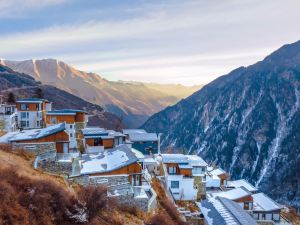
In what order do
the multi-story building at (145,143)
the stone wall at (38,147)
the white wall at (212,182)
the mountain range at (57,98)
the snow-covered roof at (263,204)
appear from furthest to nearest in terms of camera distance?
the mountain range at (57,98)
the multi-story building at (145,143)
the white wall at (212,182)
the snow-covered roof at (263,204)
the stone wall at (38,147)

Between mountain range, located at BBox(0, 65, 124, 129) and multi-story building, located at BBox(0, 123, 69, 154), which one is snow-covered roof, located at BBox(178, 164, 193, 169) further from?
mountain range, located at BBox(0, 65, 124, 129)

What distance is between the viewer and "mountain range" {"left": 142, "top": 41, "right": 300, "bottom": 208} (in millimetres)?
132000

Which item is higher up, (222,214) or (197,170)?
(197,170)

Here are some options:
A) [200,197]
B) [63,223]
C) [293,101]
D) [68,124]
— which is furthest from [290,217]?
[293,101]

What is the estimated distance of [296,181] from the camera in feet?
385

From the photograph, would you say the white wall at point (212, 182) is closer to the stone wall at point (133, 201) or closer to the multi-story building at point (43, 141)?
the stone wall at point (133, 201)

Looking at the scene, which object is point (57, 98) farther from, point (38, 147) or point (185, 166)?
point (38, 147)

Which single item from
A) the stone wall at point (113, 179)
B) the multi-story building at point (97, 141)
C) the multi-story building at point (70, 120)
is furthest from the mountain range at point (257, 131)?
the stone wall at point (113, 179)

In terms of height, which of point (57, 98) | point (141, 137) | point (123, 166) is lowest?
point (141, 137)

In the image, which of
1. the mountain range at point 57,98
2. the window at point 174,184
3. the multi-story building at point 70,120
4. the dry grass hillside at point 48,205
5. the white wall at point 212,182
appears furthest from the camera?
the mountain range at point 57,98

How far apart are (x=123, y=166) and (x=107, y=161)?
3319mm

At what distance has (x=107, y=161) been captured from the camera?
118 ft

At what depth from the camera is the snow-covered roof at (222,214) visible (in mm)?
36116

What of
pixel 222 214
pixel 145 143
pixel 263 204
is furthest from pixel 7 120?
pixel 263 204
